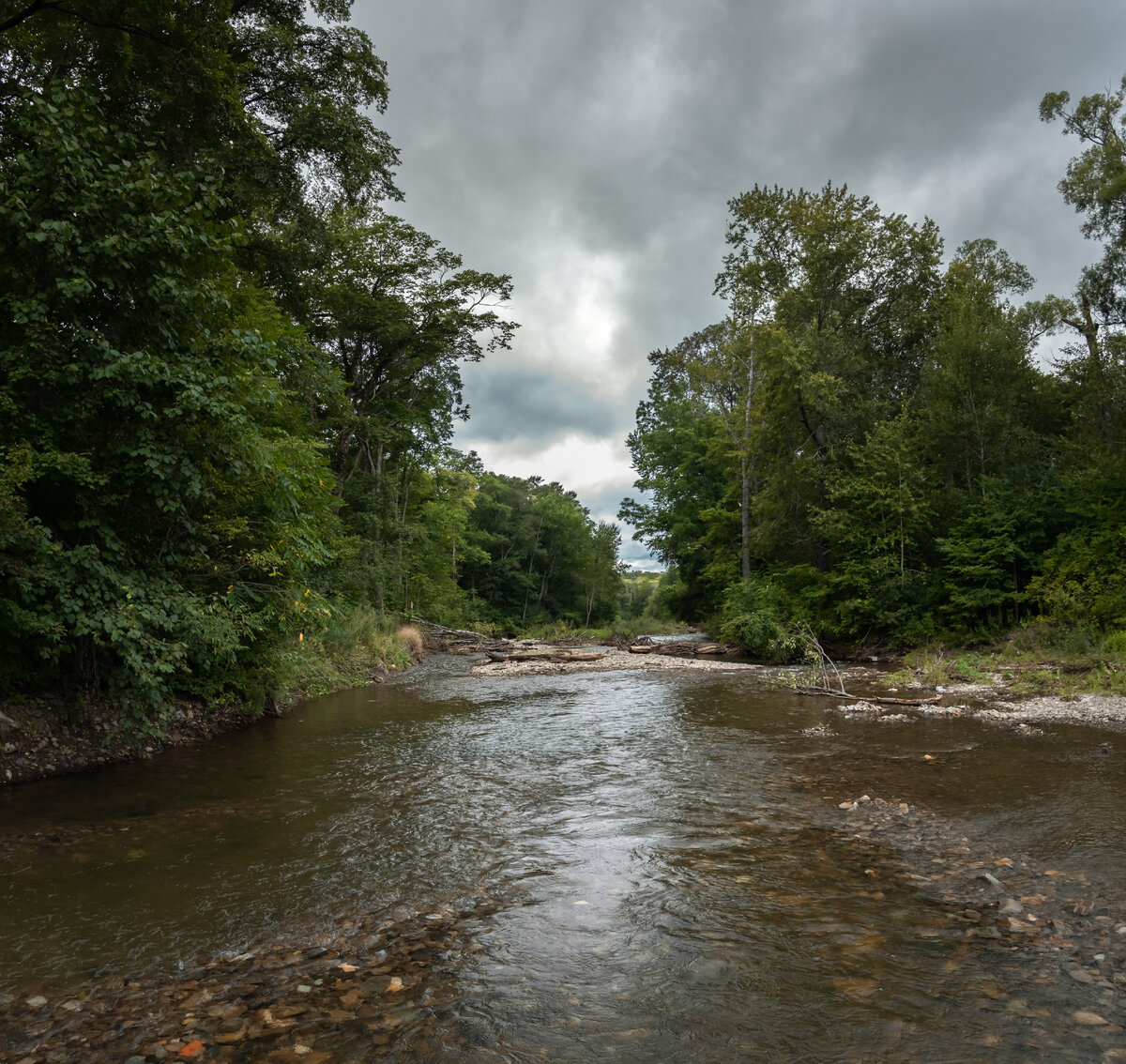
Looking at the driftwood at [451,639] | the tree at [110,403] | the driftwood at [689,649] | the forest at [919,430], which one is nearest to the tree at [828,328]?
the forest at [919,430]

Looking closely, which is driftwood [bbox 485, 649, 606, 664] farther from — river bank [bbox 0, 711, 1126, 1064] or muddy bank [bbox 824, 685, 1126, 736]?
river bank [bbox 0, 711, 1126, 1064]

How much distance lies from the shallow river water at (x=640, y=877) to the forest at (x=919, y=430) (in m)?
12.2

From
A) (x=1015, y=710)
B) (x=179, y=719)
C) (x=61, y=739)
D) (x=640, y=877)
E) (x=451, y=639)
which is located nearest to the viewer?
(x=640, y=877)

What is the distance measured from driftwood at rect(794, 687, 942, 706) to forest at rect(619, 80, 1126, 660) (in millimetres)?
4669

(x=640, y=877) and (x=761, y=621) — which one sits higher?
(x=761, y=621)

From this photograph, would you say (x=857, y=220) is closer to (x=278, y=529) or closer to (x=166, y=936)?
(x=278, y=529)

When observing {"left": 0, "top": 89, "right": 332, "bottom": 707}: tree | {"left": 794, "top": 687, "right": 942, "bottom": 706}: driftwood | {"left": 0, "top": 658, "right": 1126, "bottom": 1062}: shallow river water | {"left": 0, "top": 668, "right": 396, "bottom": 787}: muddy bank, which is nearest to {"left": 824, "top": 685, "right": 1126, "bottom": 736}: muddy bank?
{"left": 794, "top": 687, "right": 942, "bottom": 706}: driftwood

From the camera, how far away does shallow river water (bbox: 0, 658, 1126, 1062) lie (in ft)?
10.1

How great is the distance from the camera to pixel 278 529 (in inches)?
374

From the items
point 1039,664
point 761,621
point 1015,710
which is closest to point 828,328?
point 761,621

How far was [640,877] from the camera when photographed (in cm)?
486

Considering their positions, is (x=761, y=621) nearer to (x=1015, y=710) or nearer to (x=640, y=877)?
(x=1015, y=710)

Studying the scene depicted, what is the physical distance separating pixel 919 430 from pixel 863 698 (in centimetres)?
1449

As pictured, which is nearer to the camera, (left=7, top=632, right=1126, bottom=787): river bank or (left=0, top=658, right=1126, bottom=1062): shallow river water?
(left=0, top=658, right=1126, bottom=1062): shallow river water
